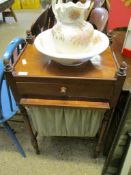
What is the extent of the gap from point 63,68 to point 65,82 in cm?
8

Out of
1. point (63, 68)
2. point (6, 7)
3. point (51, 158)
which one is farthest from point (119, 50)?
point (6, 7)

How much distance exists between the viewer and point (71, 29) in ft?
2.24

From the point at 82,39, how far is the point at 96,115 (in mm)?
411

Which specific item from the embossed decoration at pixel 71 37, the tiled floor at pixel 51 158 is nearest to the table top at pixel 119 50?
the embossed decoration at pixel 71 37

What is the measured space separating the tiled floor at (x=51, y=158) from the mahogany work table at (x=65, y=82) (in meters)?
0.57

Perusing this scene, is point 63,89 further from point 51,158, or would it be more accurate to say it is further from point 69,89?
point 51,158

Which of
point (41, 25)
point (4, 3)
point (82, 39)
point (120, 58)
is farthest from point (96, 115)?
point (4, 3)

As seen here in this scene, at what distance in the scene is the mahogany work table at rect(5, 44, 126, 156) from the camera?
722 millimetres

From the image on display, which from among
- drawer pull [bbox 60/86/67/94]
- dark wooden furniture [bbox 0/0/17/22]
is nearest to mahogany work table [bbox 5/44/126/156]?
drawer pull [bbox 60/86/67/94]

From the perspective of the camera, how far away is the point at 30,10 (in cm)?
436

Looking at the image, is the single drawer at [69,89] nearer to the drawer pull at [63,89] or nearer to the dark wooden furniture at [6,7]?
the drawer pull at [63,89]

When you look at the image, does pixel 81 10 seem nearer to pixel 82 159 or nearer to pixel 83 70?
pixel 83 70

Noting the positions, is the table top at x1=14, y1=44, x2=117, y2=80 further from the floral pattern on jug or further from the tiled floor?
the tiled floor

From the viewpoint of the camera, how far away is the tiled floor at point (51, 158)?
1191 millimetres
